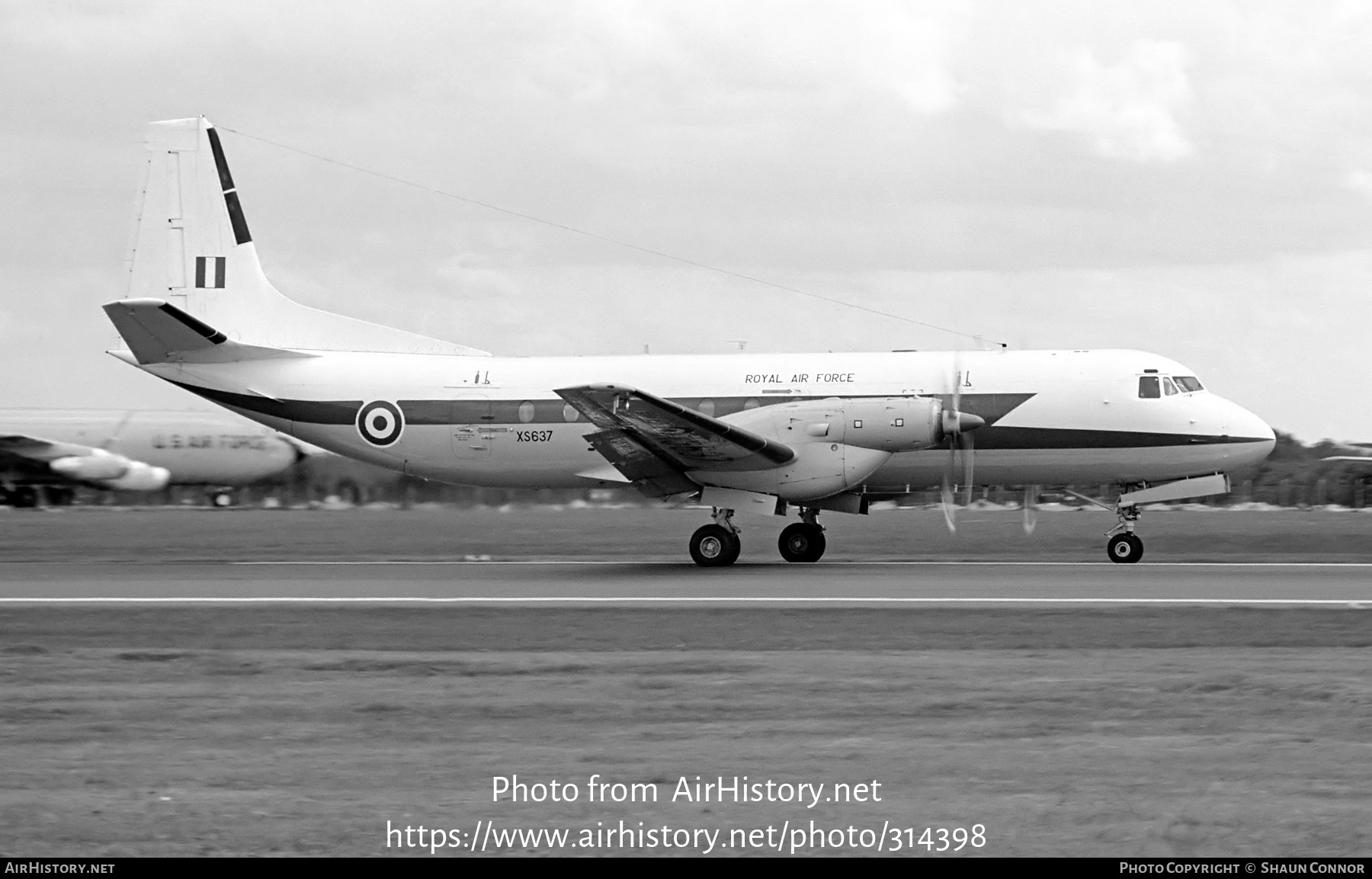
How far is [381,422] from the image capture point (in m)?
24.6

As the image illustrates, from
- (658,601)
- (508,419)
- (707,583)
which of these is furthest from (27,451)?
(658,601)

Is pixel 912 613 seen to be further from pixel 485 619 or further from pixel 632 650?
pixel 485 619

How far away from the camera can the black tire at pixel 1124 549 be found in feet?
74.0

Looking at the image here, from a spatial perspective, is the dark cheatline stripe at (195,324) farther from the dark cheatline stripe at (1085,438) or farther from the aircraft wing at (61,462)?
the aircraft wing at (61,462)

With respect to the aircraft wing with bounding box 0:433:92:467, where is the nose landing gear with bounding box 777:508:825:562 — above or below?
below

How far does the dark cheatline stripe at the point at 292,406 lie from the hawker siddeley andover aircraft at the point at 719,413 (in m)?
0.03

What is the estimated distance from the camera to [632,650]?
547 inches

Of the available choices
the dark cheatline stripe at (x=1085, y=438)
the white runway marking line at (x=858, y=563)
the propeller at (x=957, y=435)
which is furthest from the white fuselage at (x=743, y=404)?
the white runway marking line at (x=858, y=563)

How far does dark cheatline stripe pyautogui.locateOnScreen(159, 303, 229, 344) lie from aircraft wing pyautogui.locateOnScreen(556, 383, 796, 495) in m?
7.13

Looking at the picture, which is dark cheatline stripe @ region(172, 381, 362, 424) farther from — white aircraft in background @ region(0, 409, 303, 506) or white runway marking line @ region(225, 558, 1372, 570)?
white aircraft in background @ region(0, 409, 303, 506)

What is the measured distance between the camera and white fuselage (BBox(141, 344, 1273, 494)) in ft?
74.0

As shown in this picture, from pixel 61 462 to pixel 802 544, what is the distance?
3465 cm

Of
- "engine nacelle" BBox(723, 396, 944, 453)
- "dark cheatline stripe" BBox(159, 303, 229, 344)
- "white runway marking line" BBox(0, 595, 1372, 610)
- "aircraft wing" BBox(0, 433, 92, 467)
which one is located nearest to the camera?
"white runway marking line" BBox(0, 595, 1372, 610)

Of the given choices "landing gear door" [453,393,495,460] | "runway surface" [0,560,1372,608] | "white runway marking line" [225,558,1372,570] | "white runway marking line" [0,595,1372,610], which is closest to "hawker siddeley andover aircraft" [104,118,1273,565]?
"landing gear door" [453,393,495,460]
